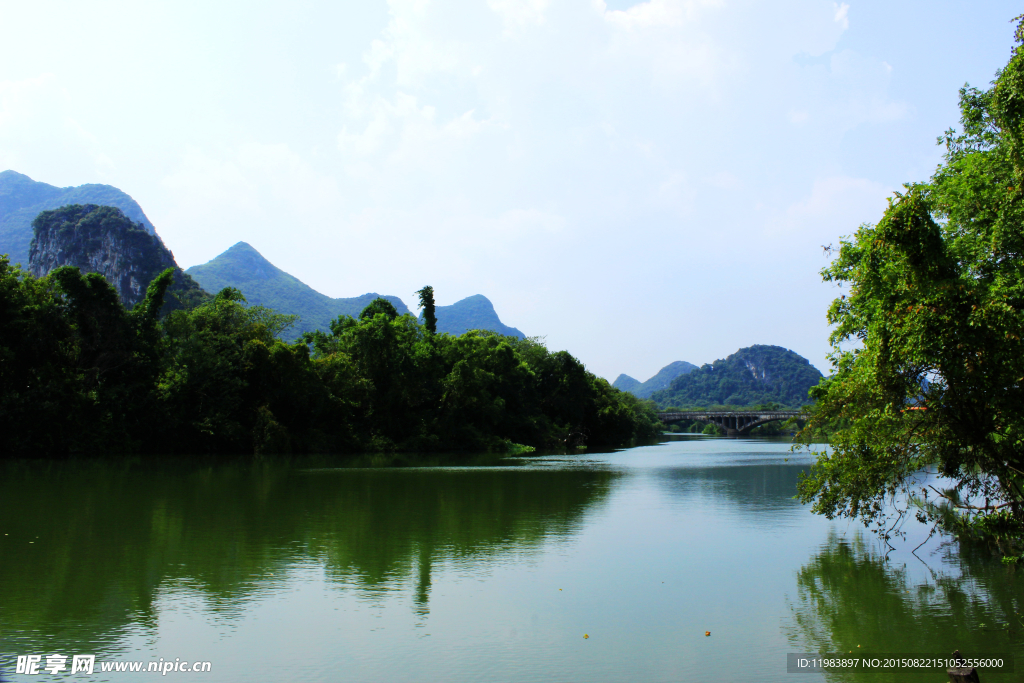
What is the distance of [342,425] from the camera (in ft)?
205

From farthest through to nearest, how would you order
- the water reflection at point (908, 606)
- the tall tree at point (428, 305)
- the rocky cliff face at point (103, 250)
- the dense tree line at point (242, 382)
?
the rocky cliff face at point (103, 250) < the tall tree at point (428, 305) < the dense tree line at point (242, 382) < the water reflection at point (908, 606)

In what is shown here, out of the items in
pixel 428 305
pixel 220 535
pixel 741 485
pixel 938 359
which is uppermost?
pixel 428 305

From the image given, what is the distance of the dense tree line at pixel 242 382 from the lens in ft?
140

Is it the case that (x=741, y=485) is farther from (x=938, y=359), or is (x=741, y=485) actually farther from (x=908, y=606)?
(x=938, y=359)

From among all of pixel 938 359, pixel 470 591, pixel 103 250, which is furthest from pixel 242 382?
pixel 103 250

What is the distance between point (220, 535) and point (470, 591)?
7.96 m

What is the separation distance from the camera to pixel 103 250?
139250 millimetres

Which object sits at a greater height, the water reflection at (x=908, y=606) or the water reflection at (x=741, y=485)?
the water reflection at (x=908, y=606)

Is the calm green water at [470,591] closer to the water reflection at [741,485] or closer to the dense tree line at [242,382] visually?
the water reflection at [741,485]

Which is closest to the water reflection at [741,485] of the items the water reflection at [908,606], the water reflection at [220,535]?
the water reflection at [220,535]

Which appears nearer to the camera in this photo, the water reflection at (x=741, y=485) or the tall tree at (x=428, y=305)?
the water reflection at (x=741, y=485)

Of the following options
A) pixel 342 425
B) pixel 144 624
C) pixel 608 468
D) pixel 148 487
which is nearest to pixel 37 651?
pixel 144 624

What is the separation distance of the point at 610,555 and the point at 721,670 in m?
7.16

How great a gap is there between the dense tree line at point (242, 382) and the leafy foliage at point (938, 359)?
43.8 meters
